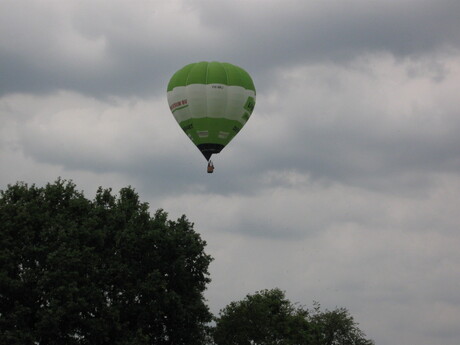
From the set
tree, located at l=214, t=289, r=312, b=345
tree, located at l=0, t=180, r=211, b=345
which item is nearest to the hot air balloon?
tree, located at l=0, t=180, r=211, b=345

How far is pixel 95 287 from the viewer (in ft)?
173

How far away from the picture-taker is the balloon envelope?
60.6 metres

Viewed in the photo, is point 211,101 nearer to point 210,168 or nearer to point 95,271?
point 210,168

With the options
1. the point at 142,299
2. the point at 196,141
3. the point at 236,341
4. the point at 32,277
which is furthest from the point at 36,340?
the point at 236,341

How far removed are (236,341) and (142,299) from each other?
24.7 m

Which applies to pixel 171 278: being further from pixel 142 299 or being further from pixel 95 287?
pixel 95 287

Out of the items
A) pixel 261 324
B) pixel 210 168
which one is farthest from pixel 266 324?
pixel 210 168

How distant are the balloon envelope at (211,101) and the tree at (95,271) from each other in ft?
21.1

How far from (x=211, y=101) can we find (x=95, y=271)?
14525 millimetres

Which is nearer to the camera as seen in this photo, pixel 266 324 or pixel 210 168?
pixel 210 168

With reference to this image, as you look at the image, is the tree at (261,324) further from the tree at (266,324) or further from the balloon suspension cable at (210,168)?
the balloon suspension cable at (210,168)

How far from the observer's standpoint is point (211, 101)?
60.4 m

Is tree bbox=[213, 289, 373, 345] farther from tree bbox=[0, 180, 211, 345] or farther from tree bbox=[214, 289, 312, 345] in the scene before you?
tree bbox=[0, 180, 211, 345]

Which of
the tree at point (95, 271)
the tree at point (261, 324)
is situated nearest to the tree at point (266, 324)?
the tree at point (261, 324)
